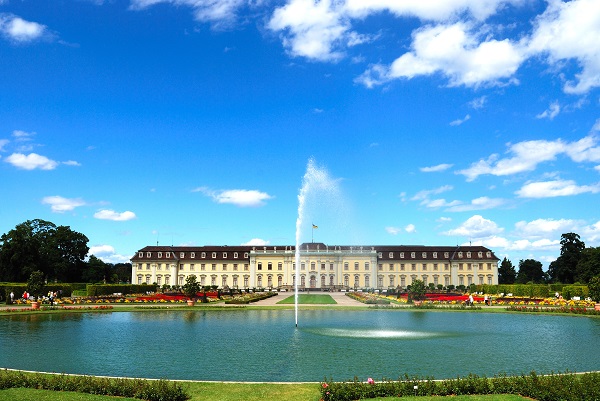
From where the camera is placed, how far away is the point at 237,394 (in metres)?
11.9

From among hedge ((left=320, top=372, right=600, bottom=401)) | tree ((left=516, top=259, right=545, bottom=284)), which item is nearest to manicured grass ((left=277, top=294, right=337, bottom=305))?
hedge ((left=320, top=372, right=600, bottom=401))

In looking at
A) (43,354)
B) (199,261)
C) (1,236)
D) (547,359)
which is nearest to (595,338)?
(547,359)

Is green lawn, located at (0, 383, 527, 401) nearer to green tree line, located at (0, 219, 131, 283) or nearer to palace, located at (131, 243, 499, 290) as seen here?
green tree line, located at (0, 219, 131, 283)

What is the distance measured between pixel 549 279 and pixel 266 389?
430 feet

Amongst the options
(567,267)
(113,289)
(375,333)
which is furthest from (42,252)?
(567,267)

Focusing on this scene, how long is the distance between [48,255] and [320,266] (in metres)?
46.4

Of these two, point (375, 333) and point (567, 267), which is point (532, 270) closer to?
point (567, 267)

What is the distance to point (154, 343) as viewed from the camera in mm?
20078

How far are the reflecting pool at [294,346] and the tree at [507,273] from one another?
89.1m

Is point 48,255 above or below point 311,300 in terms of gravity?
above

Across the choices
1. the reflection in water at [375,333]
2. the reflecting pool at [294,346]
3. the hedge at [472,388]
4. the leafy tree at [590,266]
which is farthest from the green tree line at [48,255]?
the leafy tree at [590,266]

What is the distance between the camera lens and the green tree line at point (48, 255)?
228 feet

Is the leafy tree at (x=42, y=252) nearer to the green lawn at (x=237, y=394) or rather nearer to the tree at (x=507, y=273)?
the green lawn at (x=237, y=394)

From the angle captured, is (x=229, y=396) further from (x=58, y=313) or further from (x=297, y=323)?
(x=58, y=313)
